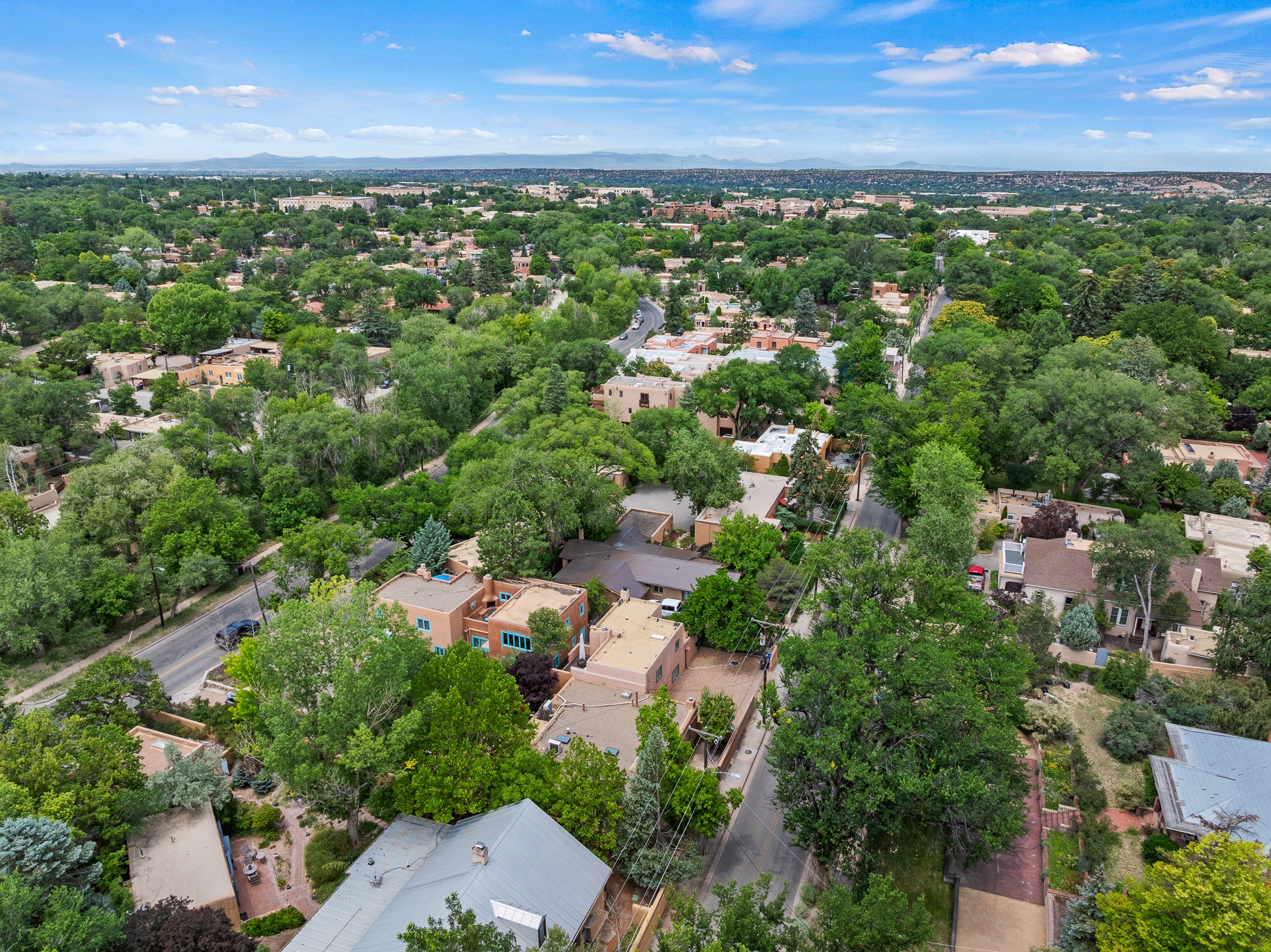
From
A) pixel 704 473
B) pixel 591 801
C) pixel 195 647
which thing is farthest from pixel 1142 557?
pixel 195 647

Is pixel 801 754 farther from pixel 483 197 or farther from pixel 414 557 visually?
pixel 483 197

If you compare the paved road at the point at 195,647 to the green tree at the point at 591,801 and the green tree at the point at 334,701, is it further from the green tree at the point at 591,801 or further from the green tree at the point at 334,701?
the green tree at the point at 591,801

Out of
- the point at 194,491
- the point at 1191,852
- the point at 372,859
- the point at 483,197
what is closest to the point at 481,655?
the point at 372,859

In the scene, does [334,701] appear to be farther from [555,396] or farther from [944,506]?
[555,396]

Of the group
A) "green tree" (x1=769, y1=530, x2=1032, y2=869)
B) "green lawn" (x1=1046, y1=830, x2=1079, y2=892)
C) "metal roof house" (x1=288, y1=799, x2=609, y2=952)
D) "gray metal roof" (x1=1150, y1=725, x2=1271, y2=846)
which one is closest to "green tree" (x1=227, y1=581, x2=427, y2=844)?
"metal roof house" (x1=288, y1=799, x2=609, y2=952)

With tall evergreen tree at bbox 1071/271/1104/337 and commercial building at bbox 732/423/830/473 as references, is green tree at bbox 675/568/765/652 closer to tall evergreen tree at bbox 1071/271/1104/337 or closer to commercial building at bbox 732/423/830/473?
commercial building at bbox 732/423/830/473

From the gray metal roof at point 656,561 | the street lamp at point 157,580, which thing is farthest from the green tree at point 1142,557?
the street lamp at point 157,580
